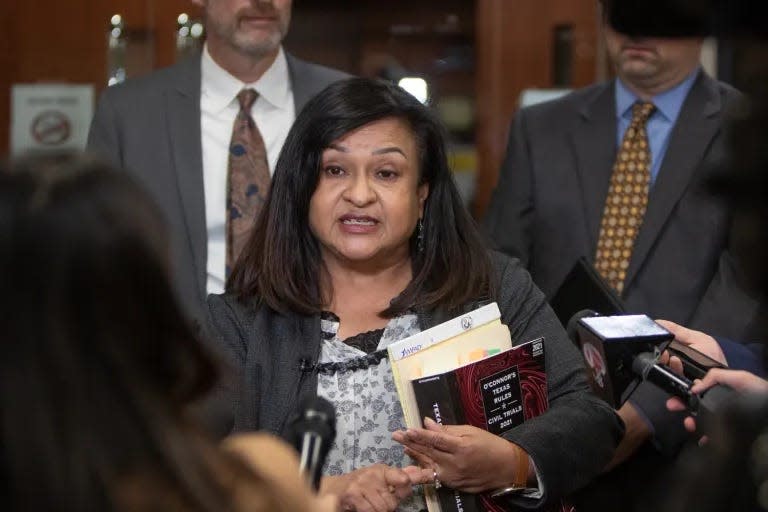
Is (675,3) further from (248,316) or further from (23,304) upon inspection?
(248,316)

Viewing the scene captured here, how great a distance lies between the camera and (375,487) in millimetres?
2236

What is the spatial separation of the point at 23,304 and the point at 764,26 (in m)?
0.79

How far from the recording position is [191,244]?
3107 mm

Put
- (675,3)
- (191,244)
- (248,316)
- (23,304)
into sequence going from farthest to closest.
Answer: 1. (191,244)
2. (248,316)
3. (675,3)
4. (23,304)

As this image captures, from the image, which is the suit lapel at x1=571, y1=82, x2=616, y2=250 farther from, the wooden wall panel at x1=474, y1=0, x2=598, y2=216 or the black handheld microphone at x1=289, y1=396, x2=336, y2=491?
the black handheld microphone at x1=289, y1=396, x2=336, y2=491

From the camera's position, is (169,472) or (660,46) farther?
(660,46)

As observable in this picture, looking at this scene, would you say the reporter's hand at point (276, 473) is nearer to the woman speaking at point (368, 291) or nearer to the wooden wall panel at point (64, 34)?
the woman speaking at point (368, 291)

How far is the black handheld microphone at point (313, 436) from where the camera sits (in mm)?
1541

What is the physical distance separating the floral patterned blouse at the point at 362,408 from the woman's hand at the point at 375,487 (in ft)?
0.39

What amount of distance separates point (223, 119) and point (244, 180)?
0.18 m

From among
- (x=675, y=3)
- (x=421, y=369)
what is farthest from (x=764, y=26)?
(x=421, y=369)

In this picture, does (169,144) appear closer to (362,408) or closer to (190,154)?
(190,154)

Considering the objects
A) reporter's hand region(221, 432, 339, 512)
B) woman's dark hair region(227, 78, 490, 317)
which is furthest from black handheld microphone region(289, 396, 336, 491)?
woman's dark hair region(227, 78, 490, 317)

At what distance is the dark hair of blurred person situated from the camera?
124 cm
